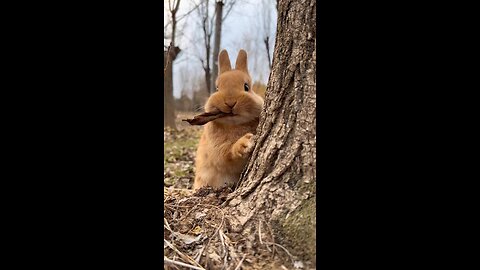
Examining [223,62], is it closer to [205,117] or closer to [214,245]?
[205,117]

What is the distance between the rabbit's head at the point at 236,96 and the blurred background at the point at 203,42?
0.04m

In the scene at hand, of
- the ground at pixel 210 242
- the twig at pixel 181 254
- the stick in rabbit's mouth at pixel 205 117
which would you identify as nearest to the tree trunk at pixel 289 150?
the ground at pixel 210 242

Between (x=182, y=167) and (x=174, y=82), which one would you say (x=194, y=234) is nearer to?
(x=174, y=82)

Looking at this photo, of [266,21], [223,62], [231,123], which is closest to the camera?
[266,21]

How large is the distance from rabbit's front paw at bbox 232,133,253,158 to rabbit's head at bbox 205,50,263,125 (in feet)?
0.30

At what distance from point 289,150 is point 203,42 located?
564 mm

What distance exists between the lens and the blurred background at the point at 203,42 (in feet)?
5.40

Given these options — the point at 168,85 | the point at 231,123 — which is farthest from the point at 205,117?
the point at 168,85

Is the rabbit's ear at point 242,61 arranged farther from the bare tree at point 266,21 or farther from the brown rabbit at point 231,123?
the bare tree at point 266,21

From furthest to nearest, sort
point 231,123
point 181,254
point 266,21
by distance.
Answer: point 231,123 → point 266,21 → point 181,254

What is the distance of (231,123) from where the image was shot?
1.87m

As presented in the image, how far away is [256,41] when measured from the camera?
1687 millimetres
